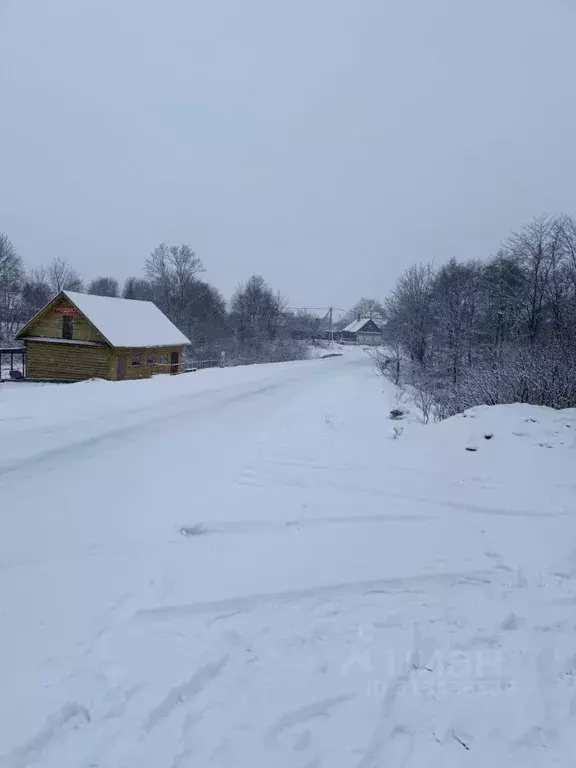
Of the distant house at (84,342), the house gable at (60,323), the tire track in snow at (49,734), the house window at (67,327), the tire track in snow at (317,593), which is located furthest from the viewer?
the house window at (67,327)

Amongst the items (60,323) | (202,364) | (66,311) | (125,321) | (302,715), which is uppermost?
(66,311)

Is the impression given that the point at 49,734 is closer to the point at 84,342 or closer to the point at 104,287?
the point at 84,342

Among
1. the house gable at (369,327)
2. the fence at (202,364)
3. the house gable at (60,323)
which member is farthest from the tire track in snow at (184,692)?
the house gable at (369,327)

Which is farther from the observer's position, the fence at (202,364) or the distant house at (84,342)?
the fence at (202,364)

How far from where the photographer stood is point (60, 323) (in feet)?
86.5

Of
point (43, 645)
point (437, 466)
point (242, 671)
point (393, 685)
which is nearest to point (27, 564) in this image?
point (43, 645)

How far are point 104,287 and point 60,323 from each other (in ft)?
226

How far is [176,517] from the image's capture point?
4.85m

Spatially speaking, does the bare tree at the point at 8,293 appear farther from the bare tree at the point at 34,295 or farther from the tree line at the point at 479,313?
the tree line at the point at 479,313

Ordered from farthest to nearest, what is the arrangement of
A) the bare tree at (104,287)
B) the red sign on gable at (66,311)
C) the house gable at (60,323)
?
the bare tree at (104,287) < the red sign on gable at (66,311) < the house gable at (60,323)

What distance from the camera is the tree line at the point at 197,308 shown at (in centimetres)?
4247

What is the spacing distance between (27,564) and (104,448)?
10.7 feet

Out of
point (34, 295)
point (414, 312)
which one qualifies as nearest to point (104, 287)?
point (34, 295)

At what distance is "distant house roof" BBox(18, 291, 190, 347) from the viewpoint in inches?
1008
